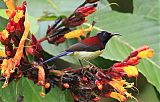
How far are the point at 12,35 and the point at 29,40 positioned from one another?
0.15ft

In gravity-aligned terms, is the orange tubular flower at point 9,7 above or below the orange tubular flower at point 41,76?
above

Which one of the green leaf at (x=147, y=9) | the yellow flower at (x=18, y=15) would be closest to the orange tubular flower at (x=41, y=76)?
the yellow flower at (x=18, y=15)

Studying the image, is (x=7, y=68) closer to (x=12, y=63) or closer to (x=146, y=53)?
(x=12, y=63)

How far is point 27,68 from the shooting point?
0.98 m

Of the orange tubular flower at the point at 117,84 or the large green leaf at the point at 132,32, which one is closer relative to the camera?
the orange tubular flower at the point at 117,84

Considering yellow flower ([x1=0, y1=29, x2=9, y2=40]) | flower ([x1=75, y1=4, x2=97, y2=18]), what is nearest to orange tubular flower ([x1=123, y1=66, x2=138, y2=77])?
flower ([x1=75, y1=4, x2=97, y2=18])

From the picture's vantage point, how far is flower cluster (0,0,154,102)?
971mm

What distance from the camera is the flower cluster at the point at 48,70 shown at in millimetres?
971

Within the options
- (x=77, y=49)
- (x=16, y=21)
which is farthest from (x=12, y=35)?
(x=77, y=49)

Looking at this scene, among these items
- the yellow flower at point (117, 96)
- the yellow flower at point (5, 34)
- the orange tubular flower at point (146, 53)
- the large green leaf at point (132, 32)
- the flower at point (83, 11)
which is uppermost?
the yellow flower at point (5, 34)

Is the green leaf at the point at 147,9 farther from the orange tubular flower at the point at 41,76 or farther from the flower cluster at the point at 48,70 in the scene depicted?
the orange tubular flower at the point at 41,76

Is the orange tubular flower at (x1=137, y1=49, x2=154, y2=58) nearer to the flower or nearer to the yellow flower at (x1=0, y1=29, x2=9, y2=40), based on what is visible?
the flower

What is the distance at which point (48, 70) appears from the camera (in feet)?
3.28

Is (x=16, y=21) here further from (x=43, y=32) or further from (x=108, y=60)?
(x=108, y=60)
